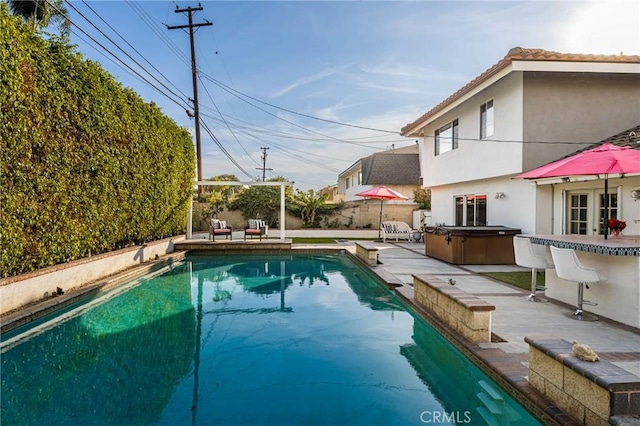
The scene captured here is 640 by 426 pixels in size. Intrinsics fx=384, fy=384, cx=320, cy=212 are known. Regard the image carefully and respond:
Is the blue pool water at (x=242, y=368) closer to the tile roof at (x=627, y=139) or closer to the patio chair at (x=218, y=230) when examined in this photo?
the tile roof at (x=627, y=139)

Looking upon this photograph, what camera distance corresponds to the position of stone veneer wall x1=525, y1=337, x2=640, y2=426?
9.89 ft

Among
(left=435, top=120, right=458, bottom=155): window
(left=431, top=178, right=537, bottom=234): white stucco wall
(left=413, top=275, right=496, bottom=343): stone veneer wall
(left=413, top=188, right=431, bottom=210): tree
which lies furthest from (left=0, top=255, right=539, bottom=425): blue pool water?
(left=413, top=188, right=431, bottom=210): tree

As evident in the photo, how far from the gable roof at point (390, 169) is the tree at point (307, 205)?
11.2 meters

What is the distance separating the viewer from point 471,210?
53.8ft

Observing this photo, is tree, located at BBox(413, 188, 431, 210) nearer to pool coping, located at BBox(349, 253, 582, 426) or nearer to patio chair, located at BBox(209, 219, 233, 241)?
patio chair, located at BBox(209, 219, 233, 241)

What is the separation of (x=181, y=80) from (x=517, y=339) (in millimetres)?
23453

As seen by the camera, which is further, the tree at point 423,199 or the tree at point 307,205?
the tree at point 423,199

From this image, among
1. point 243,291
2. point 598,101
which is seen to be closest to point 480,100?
point 598,101

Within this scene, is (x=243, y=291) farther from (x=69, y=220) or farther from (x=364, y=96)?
(x=364, y=96)

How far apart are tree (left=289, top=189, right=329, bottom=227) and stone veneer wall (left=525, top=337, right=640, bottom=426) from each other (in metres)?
21.4

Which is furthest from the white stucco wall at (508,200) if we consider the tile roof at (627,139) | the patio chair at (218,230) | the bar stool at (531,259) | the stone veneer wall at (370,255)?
the patio chair at (218,230)

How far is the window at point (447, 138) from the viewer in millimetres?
16719

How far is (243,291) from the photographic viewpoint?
33.7 feet

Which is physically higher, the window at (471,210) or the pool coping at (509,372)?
the window at (471,210)
